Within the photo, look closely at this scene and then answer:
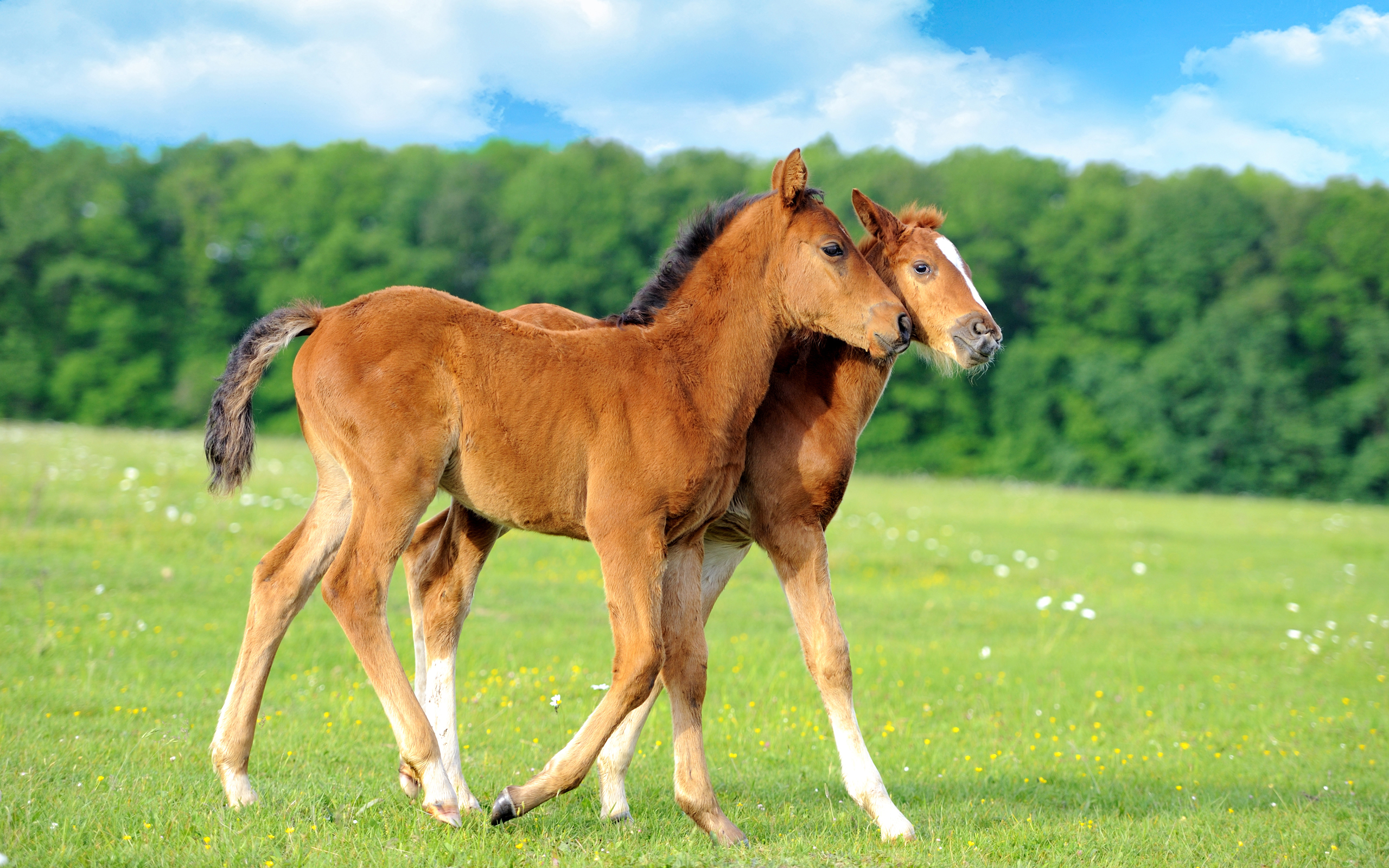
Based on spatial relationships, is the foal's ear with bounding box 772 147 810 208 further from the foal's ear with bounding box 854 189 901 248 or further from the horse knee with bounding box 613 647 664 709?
the horse knee with bounding box 613 647 664 709

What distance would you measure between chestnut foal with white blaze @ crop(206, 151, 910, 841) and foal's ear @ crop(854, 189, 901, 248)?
1.76ft

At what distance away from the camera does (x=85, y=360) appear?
137ft

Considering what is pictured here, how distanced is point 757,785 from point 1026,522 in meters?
17.4

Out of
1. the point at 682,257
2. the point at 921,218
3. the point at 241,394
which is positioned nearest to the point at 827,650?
the point at 682,257

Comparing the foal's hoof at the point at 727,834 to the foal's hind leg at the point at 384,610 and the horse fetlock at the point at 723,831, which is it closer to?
the horse fetlock at the point at 723,831

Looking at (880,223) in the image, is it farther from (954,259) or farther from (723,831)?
(723,831)

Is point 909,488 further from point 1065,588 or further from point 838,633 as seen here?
point 838,633

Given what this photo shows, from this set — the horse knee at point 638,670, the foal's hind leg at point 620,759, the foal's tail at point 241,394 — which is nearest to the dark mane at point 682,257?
the foal's hind leg at point 620,759

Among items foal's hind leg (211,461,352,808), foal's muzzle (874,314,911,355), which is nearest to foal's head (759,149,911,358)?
foal's muzzle (874,314,911,355)

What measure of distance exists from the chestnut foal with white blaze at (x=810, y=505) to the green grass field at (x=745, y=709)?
368 mm

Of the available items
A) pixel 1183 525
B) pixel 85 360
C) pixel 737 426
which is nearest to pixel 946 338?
pixel 737 426

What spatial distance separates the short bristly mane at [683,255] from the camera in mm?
5035

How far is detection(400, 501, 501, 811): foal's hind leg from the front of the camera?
17.0ft

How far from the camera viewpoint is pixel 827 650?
498cm
